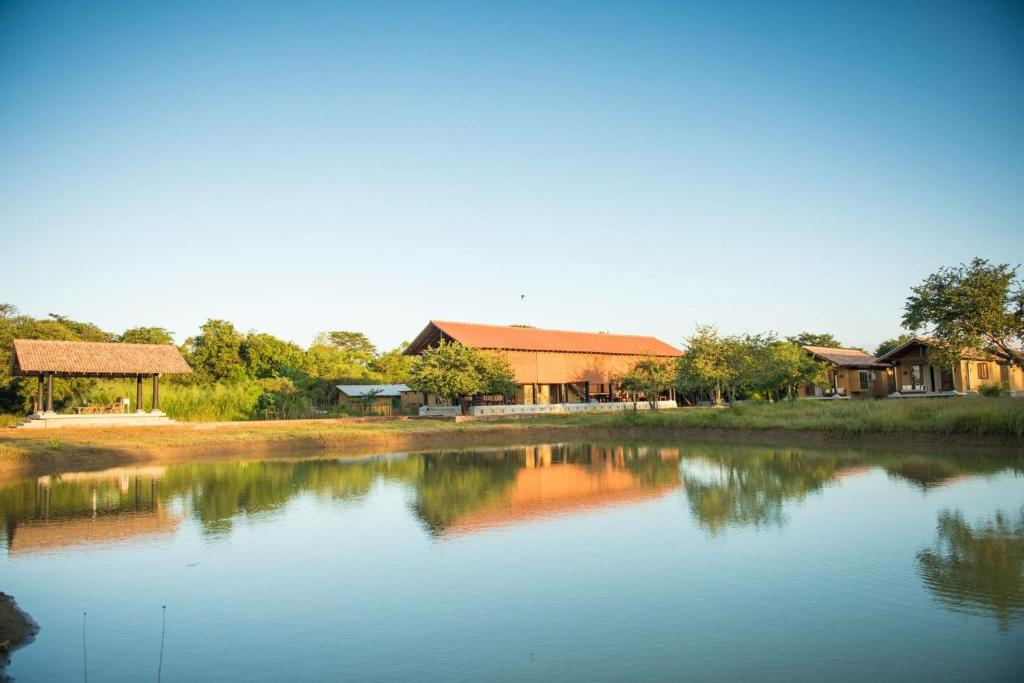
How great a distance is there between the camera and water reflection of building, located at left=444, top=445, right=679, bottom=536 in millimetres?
12266

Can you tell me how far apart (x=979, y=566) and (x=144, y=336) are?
51590mm

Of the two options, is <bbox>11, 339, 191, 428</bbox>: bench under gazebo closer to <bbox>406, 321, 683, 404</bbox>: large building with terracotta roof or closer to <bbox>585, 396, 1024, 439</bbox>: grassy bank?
<bbox>406, 321, 683, 404</bbox>: large building with terracotta roof

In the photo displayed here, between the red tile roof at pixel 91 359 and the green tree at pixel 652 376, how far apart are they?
76.1ft

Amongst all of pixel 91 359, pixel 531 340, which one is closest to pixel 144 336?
pixel 91 359

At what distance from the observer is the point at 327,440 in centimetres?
2569

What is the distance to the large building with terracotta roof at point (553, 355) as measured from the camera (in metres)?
40.5

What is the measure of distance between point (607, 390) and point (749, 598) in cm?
4065

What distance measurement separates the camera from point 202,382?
4591 centimetres

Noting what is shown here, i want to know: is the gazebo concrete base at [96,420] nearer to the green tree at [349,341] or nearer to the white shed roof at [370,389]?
the white shed roof at [370,389]

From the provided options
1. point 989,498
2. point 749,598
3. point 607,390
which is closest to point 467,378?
point 607,390

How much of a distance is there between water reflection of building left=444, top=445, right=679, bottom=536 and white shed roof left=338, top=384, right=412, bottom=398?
1041 inches

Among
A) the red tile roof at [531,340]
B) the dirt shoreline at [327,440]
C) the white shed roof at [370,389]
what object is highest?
the red tile roof at [531,340]

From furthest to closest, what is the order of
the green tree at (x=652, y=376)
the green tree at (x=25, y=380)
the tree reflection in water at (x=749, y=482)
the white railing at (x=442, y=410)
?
the white railing at (x=442, y=410) < the green tree at (x=652, y=376) < the green tree at (x=25, y=380) < the tree reflection in water at (x=749, y=482)

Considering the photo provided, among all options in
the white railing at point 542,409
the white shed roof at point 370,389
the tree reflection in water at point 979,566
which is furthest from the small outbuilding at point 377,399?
the tree reflection in water at point 979,566
